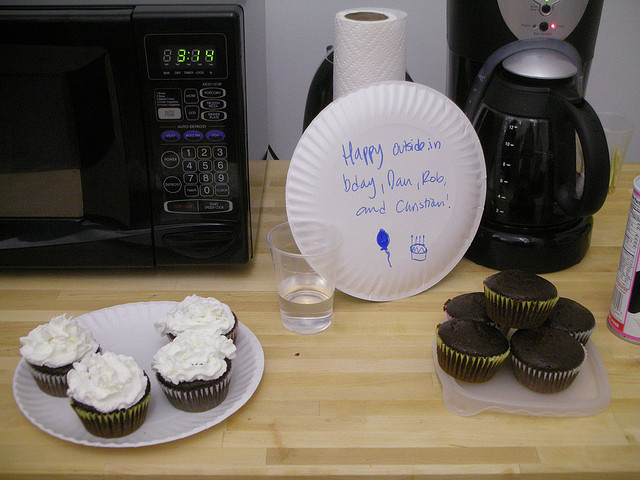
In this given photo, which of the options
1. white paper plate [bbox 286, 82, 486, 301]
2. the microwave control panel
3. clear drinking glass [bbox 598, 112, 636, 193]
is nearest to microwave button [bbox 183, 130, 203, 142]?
the microwave control panel

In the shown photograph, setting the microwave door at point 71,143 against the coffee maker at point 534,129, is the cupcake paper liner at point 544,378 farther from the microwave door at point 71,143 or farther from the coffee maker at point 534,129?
the microwave door at point 71,143

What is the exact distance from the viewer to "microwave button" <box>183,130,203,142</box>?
832mm

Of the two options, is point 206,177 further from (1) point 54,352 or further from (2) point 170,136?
(1) point 54,352

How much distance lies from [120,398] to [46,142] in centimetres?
36

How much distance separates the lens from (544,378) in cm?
72

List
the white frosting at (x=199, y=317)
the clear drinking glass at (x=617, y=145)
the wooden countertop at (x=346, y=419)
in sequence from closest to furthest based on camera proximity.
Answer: the wooden countertop at (x=346, y=419) → the white frosting at (x=199, y=317) → the clear drinking glass at (x=617, y=145)

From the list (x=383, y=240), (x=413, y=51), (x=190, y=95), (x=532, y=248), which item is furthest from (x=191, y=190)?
(x=413, y=51)

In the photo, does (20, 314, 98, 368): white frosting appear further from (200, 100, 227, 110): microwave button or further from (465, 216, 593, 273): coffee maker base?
(465, 216, 593, 273): coffee maker base

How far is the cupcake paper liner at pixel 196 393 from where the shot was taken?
2.22 feet

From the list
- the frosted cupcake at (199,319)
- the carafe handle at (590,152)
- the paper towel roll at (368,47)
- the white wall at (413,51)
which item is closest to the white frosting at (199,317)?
the frosted cupcake at (199,319)

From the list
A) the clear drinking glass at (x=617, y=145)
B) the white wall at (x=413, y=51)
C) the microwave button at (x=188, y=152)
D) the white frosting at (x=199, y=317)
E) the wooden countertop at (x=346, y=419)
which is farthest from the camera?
the white wall at (x=413, y=51)

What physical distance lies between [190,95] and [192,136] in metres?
0.05

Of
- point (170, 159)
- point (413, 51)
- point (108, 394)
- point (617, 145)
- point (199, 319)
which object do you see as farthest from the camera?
point (413, 51)

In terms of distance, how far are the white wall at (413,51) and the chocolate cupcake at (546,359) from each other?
0.75 meters
